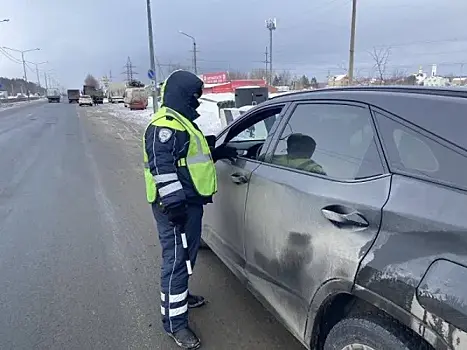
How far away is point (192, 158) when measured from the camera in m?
2.67

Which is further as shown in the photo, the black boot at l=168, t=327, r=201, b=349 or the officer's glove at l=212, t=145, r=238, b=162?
the officer's glove at l=212, t=145, r=238, b=162

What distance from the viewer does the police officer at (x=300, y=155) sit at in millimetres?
2382

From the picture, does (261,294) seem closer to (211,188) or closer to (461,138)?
(211,188)

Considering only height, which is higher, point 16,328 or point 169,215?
point 169,215

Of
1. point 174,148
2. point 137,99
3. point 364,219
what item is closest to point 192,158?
point 174,148

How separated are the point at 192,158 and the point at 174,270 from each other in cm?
84

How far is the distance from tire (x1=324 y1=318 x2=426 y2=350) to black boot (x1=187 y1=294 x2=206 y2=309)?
1.54 metres

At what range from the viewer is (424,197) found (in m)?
1.56

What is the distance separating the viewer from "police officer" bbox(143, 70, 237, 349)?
253 cm

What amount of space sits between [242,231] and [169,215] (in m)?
0.64

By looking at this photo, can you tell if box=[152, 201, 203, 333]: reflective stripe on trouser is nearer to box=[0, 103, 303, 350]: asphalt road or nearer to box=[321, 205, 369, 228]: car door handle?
box=[0, 103, 303, 350]: asphalt road

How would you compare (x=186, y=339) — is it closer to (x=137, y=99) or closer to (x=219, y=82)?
(x=137, y=99)

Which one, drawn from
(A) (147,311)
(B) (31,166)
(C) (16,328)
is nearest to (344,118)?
(A) (147,311)

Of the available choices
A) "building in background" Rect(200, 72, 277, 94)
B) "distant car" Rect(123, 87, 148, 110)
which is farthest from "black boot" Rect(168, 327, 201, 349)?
"building in background" Rect(200, 72, 277, 94)
